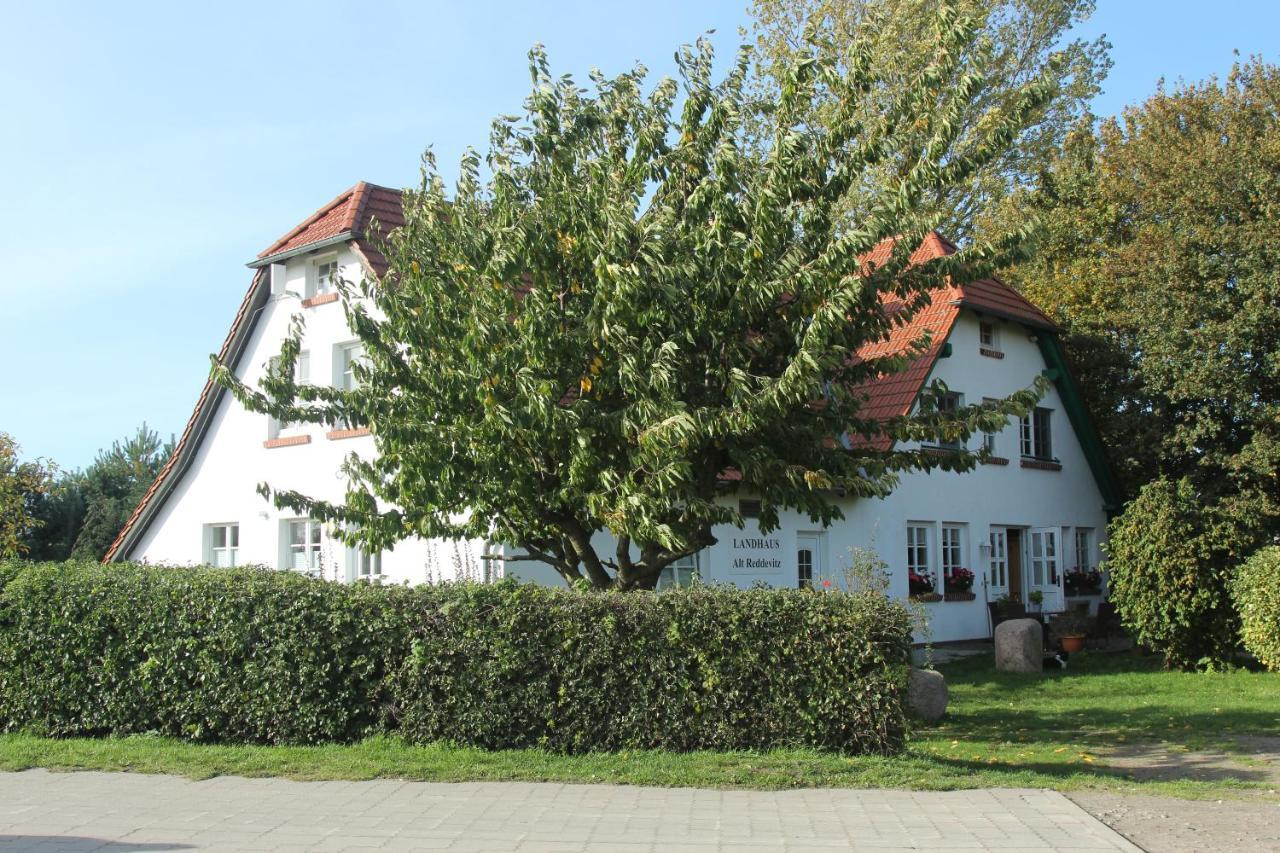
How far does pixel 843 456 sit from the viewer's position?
1095 cm

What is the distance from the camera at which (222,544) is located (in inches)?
843

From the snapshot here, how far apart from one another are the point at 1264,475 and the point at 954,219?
10.5 meters

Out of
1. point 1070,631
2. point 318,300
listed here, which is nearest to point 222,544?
point 318,300

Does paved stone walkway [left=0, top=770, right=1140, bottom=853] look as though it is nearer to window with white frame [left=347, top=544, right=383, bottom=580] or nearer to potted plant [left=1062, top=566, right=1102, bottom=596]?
window with white frame [left=347, top=544, right=383, bottom=580]

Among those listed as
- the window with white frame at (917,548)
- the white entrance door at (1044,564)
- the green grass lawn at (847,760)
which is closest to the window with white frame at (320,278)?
the green grass lawn at (847,760)

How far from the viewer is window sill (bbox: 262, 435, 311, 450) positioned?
19484 millimetres

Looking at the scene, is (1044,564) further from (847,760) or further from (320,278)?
(847,760)

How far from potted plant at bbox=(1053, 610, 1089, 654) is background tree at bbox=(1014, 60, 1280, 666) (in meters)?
2.38

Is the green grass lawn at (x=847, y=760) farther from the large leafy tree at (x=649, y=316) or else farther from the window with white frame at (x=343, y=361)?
the window with white frame at (x=343, y=361)

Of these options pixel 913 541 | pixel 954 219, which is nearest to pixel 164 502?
pixel 913 541

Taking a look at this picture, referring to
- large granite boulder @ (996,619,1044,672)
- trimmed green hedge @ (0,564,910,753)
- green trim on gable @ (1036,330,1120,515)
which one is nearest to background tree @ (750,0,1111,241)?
green trim on gable @ (1036,330,1120,515)

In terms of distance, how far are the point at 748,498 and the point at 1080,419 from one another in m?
10.7

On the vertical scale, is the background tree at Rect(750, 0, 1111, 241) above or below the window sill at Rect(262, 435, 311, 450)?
above

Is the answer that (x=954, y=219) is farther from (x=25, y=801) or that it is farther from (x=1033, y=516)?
(x=25, y=801)
